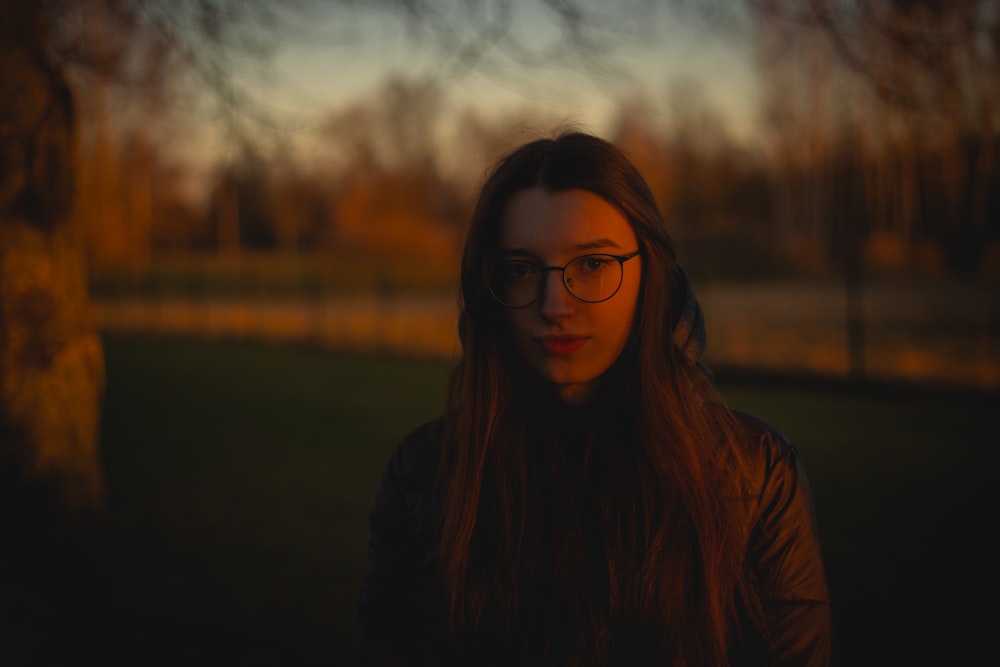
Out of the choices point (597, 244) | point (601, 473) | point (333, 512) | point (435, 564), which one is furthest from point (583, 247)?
point (333, 512)

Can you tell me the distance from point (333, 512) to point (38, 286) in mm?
2510

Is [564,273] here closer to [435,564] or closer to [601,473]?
[601,473]

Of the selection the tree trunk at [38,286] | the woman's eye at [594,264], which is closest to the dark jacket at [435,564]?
the woman's eye at [594,264]

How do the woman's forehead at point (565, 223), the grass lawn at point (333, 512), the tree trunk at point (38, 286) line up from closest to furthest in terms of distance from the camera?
the woman's forehead at point (565, 223) → the grass lawn at point (333, 512) → the tree trunk at point (38, 286)

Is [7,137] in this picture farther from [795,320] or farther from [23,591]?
[795,320]

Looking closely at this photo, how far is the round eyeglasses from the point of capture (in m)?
1.50

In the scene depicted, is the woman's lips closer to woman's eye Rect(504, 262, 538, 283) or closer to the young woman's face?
the young woman's face

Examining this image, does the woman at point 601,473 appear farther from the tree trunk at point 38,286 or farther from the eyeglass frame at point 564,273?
the tree trunk at point 38,286

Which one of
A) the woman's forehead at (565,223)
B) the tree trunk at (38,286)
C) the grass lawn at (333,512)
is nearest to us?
the woman's forehead at (565,223)

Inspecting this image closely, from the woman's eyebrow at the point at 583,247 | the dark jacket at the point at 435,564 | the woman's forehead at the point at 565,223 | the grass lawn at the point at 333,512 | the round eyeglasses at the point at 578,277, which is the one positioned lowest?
the grass lawn at the point at 333,512

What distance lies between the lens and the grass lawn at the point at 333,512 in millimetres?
3578

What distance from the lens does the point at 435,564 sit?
1.61 metres

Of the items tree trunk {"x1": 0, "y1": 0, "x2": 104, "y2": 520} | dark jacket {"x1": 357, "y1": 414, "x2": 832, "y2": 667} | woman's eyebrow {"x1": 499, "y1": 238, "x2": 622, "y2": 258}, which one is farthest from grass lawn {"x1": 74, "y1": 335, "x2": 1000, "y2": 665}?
woman's eyebrow {"x1": 499, "y1": 238, "x2": 622, "y2": 258}

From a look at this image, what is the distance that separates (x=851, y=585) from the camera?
12.8ft
